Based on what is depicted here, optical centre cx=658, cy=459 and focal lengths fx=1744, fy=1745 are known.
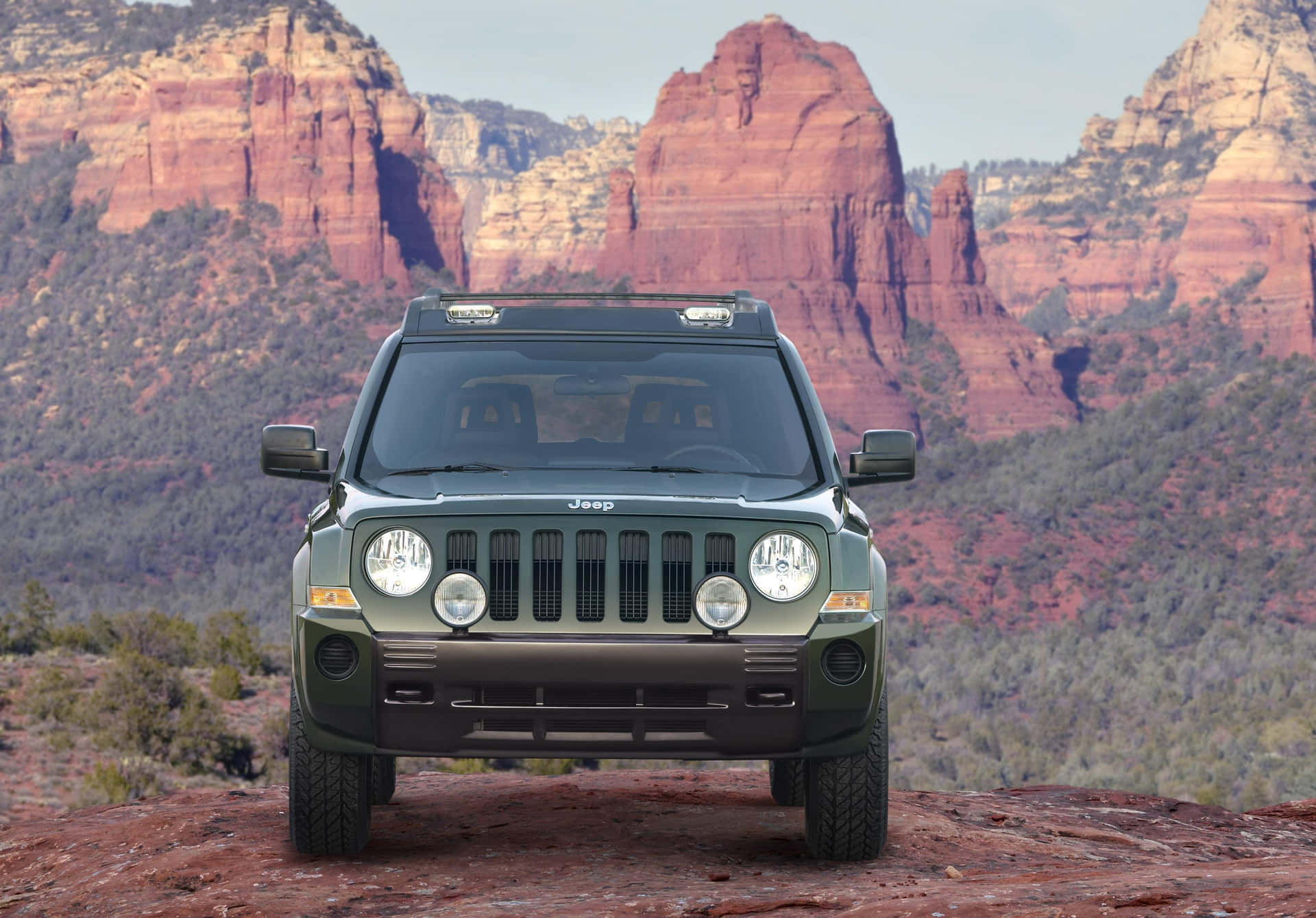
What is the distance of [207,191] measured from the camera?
11444cm

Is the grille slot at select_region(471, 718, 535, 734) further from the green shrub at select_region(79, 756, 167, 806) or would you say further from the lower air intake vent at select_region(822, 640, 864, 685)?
the green shrub at select_region(79, 756, 167, 806)

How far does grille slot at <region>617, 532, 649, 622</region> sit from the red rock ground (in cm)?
103

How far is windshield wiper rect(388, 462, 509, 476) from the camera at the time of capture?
23.5ft

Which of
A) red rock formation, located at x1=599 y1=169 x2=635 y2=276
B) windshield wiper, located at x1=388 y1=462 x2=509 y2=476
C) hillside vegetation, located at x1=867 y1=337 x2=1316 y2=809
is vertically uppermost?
red rock formation, located at x1=599 y1=169 x2=635 y2=276

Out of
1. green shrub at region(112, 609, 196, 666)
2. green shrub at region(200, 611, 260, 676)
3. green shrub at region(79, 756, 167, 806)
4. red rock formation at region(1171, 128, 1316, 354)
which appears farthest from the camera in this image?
red rock formation at region(1171, 128, 1316, 354)

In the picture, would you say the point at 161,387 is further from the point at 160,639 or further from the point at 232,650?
the point at 232,650

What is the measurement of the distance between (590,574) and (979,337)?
357 ft

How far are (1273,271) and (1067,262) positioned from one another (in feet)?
202

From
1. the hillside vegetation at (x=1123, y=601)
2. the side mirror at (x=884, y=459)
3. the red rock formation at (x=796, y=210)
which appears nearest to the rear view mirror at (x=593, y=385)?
the side mirror at (x=884, y=459)

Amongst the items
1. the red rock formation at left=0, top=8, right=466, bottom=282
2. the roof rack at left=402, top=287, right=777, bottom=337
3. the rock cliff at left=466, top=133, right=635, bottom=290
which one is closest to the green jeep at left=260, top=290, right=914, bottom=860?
the roof rack at left=402, top=287, right=777, bottom=337

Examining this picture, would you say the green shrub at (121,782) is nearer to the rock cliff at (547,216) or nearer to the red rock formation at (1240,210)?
the red rock formation at (1240,210)

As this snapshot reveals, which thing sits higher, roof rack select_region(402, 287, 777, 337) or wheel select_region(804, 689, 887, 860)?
roof rack select_region(402, 287, 777, 337)

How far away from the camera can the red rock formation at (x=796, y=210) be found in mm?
108812

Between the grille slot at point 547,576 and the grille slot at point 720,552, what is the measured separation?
543 millimetres
